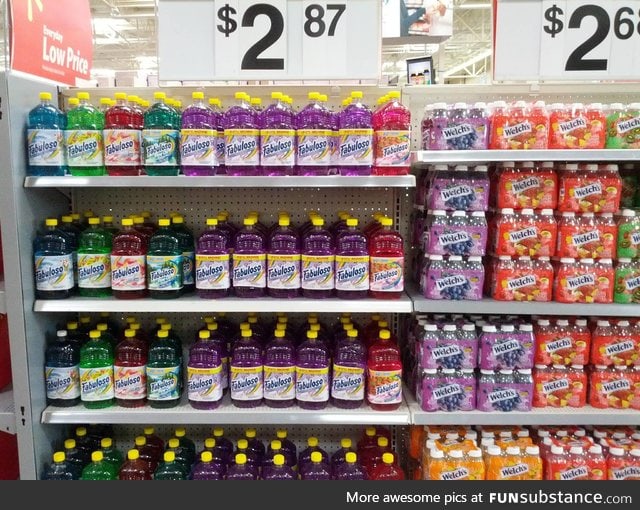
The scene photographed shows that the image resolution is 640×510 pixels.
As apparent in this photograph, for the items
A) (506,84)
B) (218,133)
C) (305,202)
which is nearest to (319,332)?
(305,202)

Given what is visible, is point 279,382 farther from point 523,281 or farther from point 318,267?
point 523,281

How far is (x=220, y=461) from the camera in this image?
236 centimetres

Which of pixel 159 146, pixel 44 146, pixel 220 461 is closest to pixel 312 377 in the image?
pixel 220 461

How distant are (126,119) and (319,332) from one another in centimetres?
131

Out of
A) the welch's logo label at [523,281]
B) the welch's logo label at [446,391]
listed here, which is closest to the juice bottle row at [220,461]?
the welch's logo label at [446,391]

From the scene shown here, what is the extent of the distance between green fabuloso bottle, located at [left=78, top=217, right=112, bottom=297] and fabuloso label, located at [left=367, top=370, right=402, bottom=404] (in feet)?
4.16

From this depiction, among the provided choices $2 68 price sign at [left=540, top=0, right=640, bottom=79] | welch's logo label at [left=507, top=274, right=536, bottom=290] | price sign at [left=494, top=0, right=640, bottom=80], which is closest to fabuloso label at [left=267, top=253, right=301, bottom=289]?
welch's logo label at [left=507, top=274, right=536, bottom=290]

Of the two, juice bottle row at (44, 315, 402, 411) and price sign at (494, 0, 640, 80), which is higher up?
price sign at (494, 0, 640, 80)

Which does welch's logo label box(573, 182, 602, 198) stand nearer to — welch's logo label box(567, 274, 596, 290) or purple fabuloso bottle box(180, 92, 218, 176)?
welch's logo label box(567, 274, 596, 290)

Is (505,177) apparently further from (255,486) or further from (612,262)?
(255,486)

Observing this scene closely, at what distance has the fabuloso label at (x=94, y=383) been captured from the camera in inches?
88.8

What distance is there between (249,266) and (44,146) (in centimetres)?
100

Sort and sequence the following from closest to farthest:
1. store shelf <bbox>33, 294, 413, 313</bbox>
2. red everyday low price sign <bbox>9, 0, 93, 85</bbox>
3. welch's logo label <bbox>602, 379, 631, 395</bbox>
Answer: store shelf <bbox>33, 294, 413, 313</bbox> → welch's logo label <bbox>602, 379, 631, 395</bbox> → red everyday low price sign <bbox>9, 0, 93, 85</bbox>

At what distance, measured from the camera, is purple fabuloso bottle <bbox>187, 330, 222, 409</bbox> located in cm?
225
